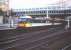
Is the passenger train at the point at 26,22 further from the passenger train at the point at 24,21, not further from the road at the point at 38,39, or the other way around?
the road at the point at 38,39

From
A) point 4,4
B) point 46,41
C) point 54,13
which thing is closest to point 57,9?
point 54,13

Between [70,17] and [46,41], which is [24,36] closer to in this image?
[46,41]

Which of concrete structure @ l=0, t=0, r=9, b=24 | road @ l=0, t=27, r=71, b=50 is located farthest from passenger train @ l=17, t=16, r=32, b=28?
concrete structure @ l=0, t=0, r=9, b=24

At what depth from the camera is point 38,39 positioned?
5188mm

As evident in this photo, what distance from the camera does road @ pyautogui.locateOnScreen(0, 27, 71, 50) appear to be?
16.8 ft

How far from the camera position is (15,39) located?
523 centimetres

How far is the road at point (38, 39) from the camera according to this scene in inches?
202

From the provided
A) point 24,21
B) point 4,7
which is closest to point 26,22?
point 24,21

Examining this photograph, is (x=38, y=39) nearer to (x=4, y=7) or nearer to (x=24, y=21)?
(x=24, y=21)

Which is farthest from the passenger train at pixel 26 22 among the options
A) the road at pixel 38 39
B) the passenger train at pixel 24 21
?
the road at pixel 38 39

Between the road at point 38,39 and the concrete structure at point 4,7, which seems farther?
the concrete structure at point 4,7

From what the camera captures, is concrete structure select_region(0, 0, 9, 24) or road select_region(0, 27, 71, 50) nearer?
road select_region(0, 27, 71, 50)

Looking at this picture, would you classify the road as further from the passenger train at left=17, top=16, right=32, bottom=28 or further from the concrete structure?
the concrete structure

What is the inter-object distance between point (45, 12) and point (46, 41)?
1.54 ft
